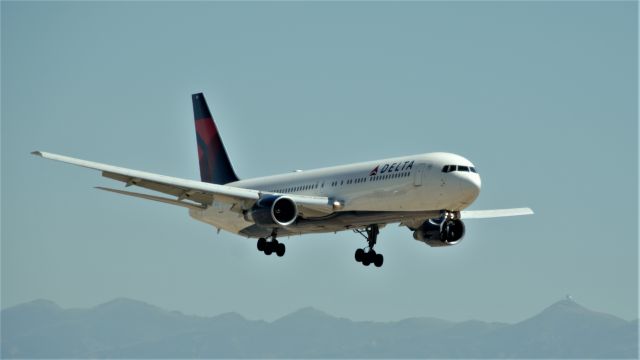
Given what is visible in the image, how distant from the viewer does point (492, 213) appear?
236 feet

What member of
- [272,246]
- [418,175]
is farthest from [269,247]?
[418,175]

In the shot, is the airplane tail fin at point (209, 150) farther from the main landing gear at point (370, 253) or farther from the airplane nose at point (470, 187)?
the airplane nose at point (470, 187)

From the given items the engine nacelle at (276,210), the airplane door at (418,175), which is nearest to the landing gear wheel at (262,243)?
the engine nacelle at (276,210)

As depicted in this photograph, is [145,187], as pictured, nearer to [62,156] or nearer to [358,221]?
[62,156]

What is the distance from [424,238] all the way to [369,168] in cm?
744

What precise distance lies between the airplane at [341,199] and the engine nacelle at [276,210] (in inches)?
2.1

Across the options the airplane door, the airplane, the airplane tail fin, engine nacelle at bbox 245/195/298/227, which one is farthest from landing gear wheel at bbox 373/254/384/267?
the airplane tail fin

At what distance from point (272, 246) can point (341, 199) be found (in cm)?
704

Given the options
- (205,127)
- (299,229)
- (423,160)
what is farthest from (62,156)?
(205,127)

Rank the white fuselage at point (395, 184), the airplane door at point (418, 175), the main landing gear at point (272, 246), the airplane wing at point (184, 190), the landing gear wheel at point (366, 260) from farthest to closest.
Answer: the main landing gear at point (272, 246)
the landing gear wheel at point (366, 260)
the airplane wing at point (184, 190)
the airplane door at point (418, 175)
the white fuselage at point (395, 184)

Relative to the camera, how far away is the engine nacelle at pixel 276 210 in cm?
6091

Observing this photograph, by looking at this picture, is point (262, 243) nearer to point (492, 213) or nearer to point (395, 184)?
point (395, 184)

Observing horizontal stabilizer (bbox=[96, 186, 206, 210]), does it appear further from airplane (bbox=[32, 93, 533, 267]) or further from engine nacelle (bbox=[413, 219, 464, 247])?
engine nacelle (bbox=[413, 219, 464, 247])

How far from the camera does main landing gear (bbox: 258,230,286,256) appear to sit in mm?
67250
